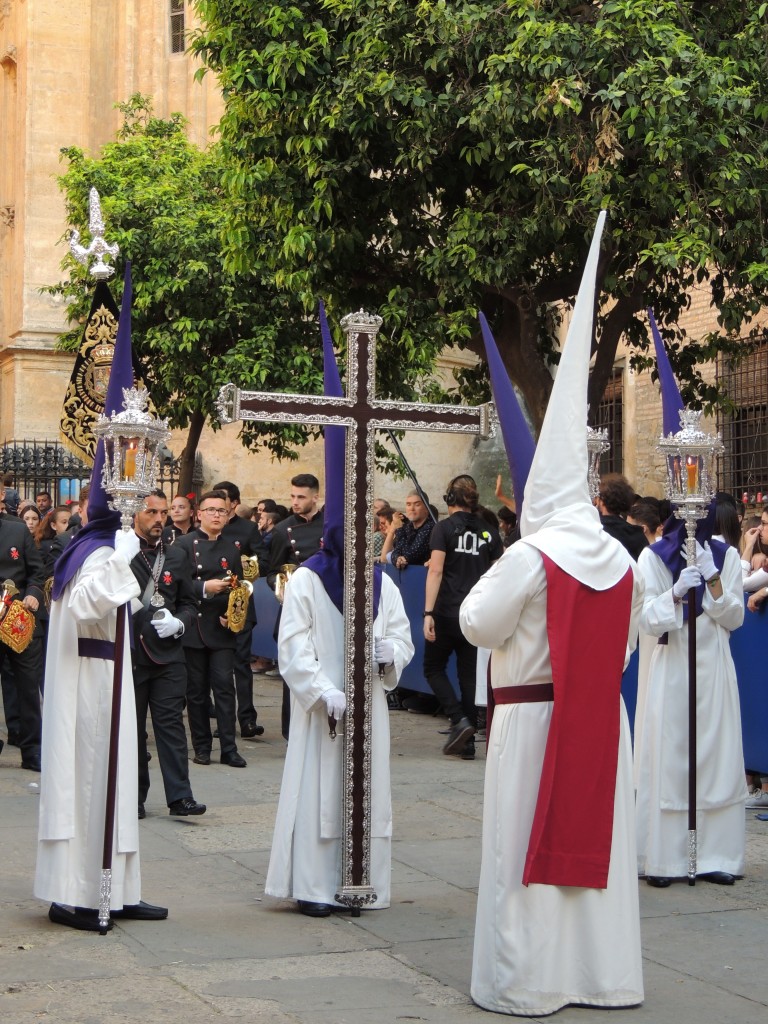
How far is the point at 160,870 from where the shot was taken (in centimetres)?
765

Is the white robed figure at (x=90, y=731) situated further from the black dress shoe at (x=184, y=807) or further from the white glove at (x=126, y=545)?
the black dress shoe at (x=184, y=807)

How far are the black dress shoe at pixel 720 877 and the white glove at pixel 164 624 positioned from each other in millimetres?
3148

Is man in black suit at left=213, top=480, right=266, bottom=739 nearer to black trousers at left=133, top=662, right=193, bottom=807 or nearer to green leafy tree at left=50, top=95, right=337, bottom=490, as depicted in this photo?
black trousers at left=133, top=662, right=193, bottom=807

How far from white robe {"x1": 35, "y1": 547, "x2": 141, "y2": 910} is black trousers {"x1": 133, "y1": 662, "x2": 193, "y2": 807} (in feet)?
7.06

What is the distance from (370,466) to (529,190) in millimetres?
6840

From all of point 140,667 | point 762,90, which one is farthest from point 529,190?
point 140,667

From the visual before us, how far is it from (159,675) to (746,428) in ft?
40.8

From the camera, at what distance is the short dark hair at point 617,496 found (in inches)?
370

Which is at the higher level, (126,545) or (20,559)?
(126,545)

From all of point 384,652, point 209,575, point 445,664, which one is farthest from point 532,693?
point 445,664

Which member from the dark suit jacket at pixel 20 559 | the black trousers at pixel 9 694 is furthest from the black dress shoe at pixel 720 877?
the black trousers at pixel 9 694

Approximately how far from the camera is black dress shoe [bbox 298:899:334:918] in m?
6.66

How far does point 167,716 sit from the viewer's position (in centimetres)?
883

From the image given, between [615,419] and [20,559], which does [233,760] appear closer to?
[20,559]
